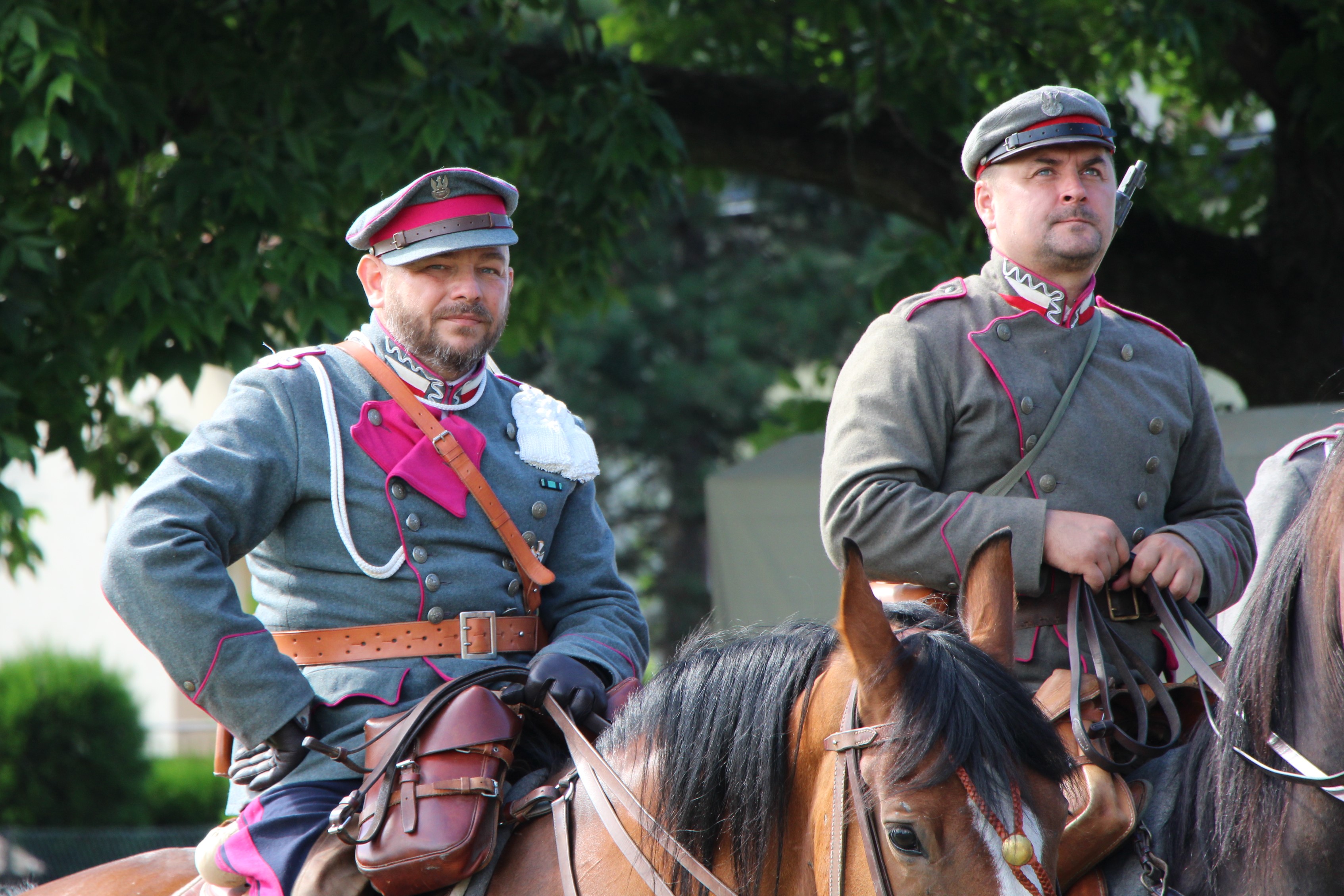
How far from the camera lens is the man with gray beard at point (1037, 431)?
2646mm

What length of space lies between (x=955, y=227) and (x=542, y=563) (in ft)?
10.5

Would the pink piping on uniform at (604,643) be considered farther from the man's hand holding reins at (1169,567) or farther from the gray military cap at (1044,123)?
the gray military cap at (1044,123)

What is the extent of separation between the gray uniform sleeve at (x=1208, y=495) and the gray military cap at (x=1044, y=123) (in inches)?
21.3

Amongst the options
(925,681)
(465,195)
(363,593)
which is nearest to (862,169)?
(465,195)

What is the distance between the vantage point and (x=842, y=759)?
1.94 m

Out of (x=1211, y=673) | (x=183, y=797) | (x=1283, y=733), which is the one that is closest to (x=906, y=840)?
(x=1283, y=733)

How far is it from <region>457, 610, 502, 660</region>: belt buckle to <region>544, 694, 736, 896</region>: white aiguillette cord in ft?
0.98

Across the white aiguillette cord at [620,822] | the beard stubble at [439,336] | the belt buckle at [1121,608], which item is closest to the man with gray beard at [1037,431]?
the belt buckle at [1121,608]

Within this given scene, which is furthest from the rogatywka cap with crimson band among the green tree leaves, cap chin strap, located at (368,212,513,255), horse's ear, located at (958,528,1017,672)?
the green tree leaves

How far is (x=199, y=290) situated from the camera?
16.4 ft

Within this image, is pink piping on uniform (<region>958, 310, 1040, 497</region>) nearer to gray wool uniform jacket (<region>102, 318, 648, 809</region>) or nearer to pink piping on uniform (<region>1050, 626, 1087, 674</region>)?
pink piping on uniform (<region>1050, 626, 1087, 674</region>)

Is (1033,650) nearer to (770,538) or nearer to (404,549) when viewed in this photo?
(404,549)

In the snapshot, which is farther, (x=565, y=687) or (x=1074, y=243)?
(x=1074, y=243)

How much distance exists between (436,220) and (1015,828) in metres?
1.64
